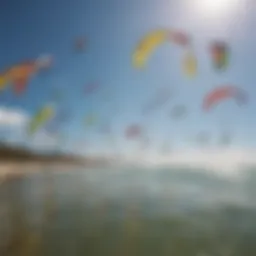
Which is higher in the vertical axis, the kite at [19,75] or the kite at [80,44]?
the kite at [80,44]

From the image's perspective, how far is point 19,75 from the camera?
1376 millimetres

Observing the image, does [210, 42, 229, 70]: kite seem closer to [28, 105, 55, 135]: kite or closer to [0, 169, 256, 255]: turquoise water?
[0, 169, 256, 255]: turquoise water

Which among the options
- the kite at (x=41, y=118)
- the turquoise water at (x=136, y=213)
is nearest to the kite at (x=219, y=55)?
the turquoise water at (x=136, y=213)

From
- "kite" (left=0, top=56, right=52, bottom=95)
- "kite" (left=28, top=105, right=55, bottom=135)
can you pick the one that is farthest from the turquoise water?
"kite" (left=0, top=56, right=52, bottom=95)

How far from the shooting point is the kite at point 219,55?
1360 millimetres

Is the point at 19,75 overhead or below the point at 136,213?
overhead

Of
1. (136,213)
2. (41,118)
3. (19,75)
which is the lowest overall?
(136,213)

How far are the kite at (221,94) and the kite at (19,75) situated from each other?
0.53m

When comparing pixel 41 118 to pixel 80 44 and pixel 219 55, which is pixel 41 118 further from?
pixel 219 55

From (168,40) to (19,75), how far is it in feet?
1.59

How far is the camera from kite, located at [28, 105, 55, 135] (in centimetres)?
137

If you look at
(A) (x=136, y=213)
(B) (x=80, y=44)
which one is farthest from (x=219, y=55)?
(A) (x=136, y=213)

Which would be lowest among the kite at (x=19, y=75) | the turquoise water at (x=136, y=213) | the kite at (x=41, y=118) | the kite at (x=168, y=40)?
the turquoise water at (x=136, y=213)

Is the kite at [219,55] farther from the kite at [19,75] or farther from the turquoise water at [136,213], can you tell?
the kite at [19,75]
